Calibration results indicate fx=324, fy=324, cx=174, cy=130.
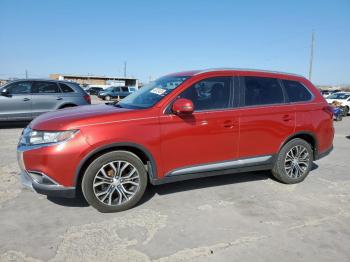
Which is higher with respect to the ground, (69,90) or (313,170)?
(69,90)

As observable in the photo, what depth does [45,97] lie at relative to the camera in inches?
419

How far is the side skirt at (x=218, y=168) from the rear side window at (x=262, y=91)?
0.87 meters

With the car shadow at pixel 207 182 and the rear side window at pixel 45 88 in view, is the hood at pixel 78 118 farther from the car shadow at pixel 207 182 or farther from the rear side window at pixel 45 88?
the rear side window at pixel 45 88

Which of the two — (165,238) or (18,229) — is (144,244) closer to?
Result: (165,238)

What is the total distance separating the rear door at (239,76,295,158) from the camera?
4770mm

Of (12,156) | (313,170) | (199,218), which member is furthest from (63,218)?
(313,170)

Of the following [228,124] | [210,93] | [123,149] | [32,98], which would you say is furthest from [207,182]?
[32,98]

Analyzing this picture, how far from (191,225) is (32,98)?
8599 mm

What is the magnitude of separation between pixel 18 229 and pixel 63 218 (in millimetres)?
495

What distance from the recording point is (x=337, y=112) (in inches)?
703

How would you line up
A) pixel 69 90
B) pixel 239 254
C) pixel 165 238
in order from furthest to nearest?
pixel 69 90
pixel 165 238
pixel 239 254

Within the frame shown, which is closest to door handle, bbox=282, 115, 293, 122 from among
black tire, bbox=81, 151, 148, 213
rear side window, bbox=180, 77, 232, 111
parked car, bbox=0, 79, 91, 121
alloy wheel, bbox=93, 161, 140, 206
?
rear side window, bbox=180, 77, 232, 111

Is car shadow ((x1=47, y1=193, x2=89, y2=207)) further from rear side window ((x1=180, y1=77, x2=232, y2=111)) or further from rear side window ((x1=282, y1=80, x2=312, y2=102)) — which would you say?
rear side window ((x1=282, y1=80, x2=312, y2=102))

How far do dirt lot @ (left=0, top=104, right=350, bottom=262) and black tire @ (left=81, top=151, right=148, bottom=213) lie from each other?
0.11 meters
